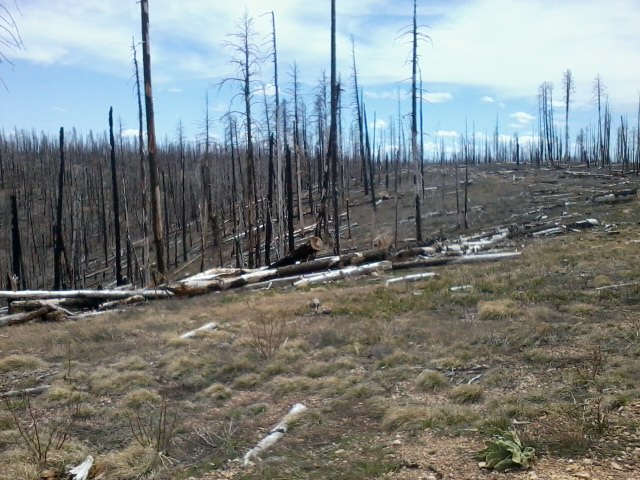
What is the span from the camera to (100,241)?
62.5 metres

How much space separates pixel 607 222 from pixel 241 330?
17144 millimetres

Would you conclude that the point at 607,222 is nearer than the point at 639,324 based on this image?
No

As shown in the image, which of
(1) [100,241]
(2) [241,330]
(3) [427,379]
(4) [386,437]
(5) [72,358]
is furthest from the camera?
(1) [100,241]

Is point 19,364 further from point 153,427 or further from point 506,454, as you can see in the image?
point 506,454

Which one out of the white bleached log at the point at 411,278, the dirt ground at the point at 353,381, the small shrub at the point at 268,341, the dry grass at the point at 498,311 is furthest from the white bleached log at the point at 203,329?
the white bleached log at the point at 411,278

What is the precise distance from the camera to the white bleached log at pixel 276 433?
190 inches

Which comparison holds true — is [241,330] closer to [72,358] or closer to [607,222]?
[72,358]

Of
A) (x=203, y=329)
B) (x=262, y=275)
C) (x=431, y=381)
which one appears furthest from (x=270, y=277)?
Answer: (x=431, y=381)

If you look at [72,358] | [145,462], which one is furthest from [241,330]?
[145,462]

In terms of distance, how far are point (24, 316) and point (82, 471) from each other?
9.78 meters

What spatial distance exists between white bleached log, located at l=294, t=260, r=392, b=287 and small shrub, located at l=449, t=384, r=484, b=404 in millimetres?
9039

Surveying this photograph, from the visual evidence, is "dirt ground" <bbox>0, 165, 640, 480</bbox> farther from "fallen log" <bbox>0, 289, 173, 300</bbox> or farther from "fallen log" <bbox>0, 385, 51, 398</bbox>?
"fallen log" <bbox>0, 289, 173, 300</bbox>

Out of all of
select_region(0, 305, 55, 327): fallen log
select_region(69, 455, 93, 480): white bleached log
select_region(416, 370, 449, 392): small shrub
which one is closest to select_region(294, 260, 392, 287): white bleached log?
select_region(0, 305, 55, 327): fallen log

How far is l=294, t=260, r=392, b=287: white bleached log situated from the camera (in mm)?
15023
